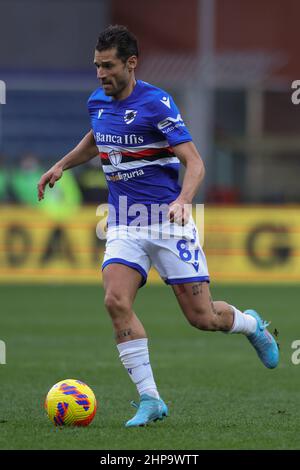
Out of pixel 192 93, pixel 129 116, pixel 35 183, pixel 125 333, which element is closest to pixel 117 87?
pixel 129 116

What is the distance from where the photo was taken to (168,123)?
715 centimetres

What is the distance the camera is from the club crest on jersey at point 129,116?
724cm

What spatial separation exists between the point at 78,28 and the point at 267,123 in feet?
16.9

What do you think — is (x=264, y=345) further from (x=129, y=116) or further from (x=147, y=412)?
(x=129, y=116)

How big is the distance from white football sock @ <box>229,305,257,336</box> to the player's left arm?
1018 millimetres

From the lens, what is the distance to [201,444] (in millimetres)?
6328

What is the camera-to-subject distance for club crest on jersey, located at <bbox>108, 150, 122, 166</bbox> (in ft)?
24.1

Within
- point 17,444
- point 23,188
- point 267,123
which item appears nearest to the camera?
point 17,444

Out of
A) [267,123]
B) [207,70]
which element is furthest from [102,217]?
[267,123]

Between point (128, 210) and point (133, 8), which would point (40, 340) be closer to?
point (128, 210)

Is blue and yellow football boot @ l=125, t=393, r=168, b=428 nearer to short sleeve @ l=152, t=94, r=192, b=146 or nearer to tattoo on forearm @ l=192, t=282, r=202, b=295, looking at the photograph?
tattoo on forearm @ l=192, t=282, r=202, b=295

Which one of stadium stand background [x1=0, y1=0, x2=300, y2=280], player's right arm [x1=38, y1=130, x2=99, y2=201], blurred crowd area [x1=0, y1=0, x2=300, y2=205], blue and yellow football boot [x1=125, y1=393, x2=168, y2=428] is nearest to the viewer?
blue and yellow football boot [x1=125, y1=393, x2=168, y2=428]

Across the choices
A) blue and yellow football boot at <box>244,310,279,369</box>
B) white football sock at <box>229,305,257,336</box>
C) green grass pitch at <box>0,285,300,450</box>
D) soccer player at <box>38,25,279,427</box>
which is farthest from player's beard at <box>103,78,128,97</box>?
green grass pitch at <box>0,285,300,450</box>
